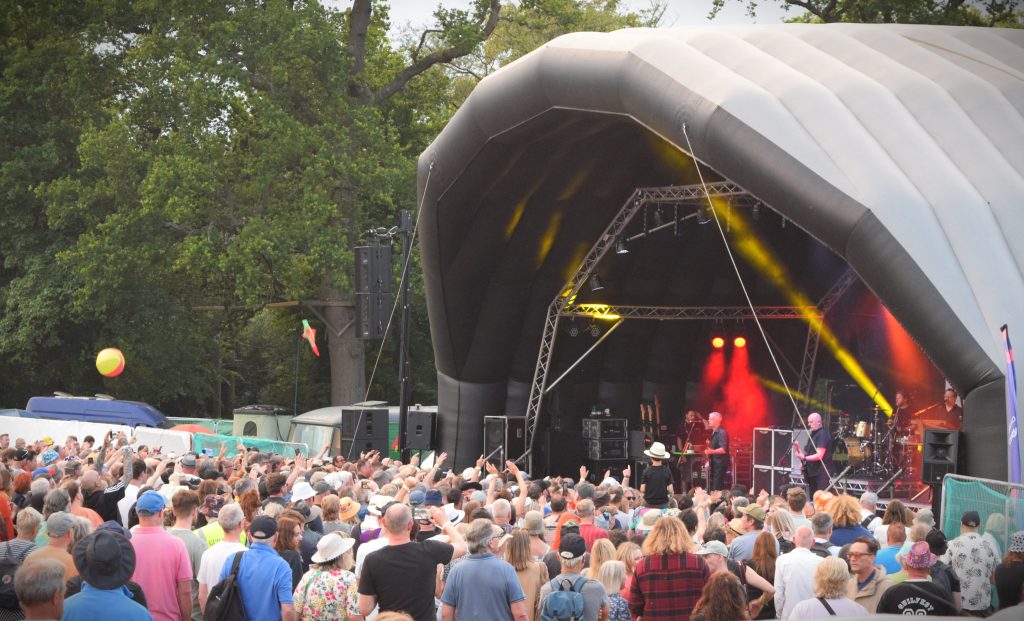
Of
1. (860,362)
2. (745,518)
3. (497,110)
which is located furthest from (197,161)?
(745,518)

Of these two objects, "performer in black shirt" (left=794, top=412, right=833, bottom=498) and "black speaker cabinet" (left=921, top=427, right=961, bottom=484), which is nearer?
"black speaker cabinet" (left=921, top=427, right=961, bottom=484)

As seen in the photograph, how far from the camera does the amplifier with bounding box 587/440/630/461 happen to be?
21391 mm

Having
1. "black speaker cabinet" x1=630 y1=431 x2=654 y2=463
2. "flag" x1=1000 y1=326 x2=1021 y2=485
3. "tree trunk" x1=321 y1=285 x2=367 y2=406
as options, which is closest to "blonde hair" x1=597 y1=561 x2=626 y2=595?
"flag" x1=1000 y1=326 x2=1021 y2=485

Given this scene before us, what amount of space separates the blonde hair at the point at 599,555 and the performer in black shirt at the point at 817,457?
10.5 metres

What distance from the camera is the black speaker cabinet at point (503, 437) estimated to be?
20.3 metres

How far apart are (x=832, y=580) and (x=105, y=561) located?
350 centimetres

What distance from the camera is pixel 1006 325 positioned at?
1134 centimetres

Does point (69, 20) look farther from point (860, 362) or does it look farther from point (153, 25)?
point (860, 362)

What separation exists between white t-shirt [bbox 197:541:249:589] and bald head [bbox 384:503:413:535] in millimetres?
1006

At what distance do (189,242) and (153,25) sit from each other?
21.1 ft

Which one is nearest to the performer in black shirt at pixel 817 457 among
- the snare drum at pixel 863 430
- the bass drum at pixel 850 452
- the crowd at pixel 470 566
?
the bass drum at pixel 850 452

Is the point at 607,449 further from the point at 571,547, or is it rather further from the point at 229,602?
the point at 229,602

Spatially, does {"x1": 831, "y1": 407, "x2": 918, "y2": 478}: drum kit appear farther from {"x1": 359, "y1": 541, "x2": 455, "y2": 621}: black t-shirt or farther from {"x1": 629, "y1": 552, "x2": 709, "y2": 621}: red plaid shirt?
{"x1": 359, "y1": 541, "x2": 455, "y2": 621}: black t-shirt

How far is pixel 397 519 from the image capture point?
617 centimetres
